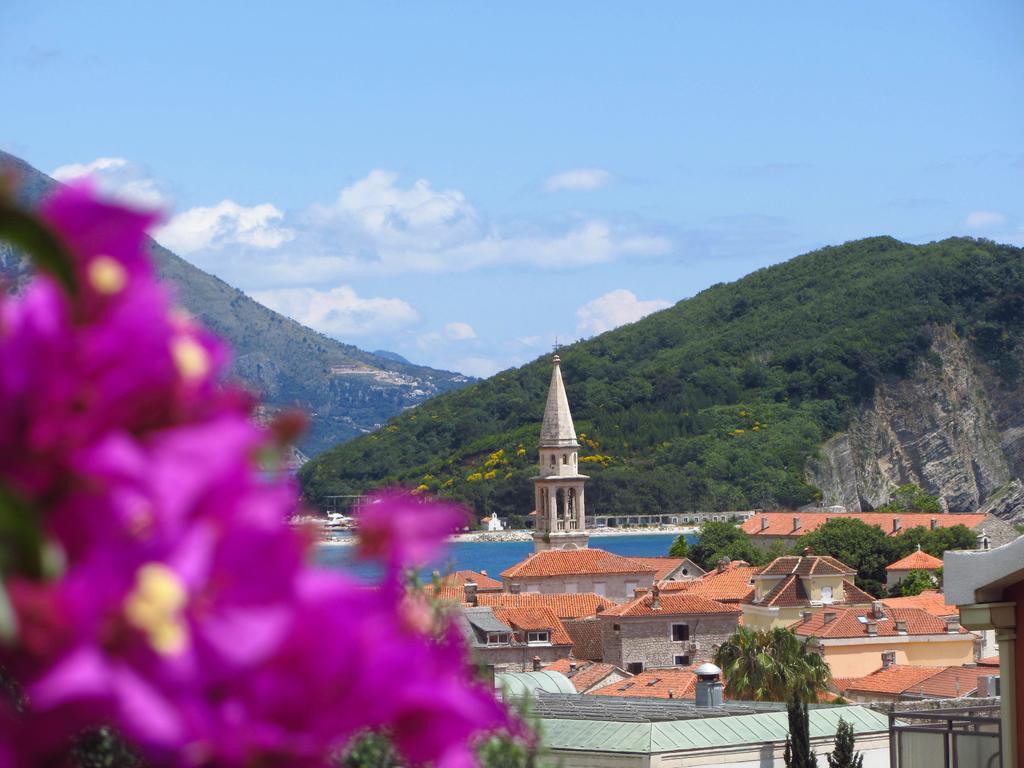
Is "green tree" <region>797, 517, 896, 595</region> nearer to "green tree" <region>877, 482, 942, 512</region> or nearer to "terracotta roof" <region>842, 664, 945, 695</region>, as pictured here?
"terracotta roof" <region>842, 664, 945, 695</region>

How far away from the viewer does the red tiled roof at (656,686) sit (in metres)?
38.8

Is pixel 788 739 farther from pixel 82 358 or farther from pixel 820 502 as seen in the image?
pixel 820 502

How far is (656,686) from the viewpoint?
40406 mm

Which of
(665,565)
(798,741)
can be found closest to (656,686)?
(798,741)

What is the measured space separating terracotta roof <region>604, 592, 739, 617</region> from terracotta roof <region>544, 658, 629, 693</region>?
15.6 ft

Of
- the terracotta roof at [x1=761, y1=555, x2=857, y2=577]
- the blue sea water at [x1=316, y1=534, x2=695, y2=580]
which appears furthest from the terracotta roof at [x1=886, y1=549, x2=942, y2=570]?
the blue sea water at [x1=316, y1=534, x2=695, y2=580]

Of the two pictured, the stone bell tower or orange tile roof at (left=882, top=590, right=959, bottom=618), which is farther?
the stone bell tower

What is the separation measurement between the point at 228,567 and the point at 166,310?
9.2 inches

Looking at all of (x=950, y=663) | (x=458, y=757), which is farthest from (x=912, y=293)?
(x=458, y=757)

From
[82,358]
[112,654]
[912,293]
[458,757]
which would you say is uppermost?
[912,293]

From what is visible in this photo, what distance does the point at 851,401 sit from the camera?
182500 millimetres

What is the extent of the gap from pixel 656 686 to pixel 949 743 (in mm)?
31617

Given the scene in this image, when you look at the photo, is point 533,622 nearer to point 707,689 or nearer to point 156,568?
point 707,689

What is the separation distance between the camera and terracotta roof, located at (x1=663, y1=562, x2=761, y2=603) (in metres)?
67.9
